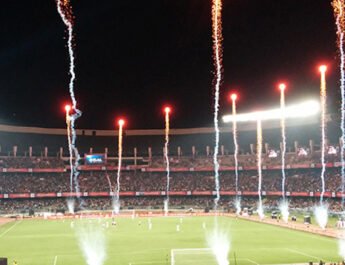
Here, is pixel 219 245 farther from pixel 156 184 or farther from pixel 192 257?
pixel 156 184

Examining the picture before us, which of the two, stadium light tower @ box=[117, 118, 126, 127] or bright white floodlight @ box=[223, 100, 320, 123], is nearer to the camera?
stadium light tower @ box=[117, 118, 126, 127]

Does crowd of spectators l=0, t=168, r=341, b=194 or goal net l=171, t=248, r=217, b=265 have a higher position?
crowd of spectators l=0, t=168, r=341, b=194

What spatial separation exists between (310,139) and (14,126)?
63.8 meters

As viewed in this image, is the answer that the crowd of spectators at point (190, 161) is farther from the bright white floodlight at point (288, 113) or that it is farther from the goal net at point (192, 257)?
the goal net at point (192, 257)

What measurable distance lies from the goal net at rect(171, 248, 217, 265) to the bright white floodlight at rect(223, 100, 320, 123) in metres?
56.1

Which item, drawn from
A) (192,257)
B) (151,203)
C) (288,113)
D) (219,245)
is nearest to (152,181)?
(151,203)

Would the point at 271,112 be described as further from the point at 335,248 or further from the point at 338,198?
the point at 335,248

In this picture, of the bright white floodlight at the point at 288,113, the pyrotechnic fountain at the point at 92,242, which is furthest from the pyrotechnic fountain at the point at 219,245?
the bright white floodlight at the point at 288,113

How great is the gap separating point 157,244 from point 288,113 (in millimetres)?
55399

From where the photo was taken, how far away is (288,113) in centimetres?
9138

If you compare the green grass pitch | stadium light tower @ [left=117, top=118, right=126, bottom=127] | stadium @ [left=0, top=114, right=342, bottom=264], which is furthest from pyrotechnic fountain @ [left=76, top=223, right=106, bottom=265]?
stadium light tower @ [left=117, top=118, right=126, bottom=127]

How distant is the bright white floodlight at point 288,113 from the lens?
287ft

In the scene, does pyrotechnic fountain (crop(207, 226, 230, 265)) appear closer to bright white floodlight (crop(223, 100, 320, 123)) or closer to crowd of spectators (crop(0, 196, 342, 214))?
crowd of spectators (crop(0, 196, 342, 214))

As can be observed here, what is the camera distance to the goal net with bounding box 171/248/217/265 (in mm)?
31719
